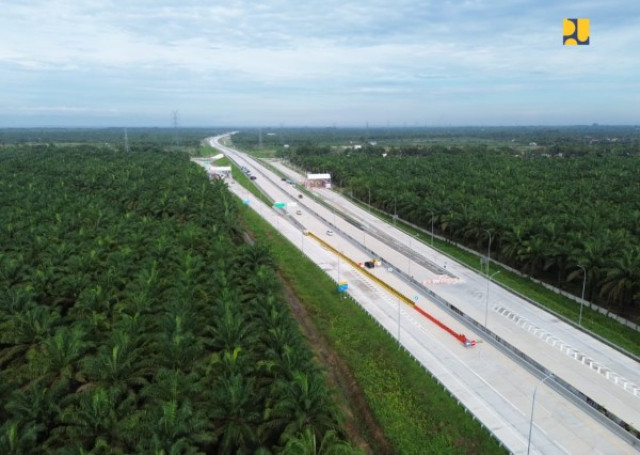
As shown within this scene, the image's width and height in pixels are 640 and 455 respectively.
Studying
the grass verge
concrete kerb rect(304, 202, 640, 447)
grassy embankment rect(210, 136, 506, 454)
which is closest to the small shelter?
concrete kerb rect(304, 202, 640, 447)

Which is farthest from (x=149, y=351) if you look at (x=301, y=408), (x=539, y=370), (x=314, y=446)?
(x=539, y=370)

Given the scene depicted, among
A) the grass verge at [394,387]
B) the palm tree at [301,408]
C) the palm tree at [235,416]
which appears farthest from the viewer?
the grass verge at [394,387]

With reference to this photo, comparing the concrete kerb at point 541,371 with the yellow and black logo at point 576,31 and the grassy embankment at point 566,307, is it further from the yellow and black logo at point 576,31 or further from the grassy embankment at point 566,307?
the yellow and black logo at point 576,31

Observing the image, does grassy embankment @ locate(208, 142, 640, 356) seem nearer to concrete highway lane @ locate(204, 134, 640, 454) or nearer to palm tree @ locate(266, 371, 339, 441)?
concrete highway lane @ locate(204, 134, 640, 454)

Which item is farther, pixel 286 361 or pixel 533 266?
pixel 533 266

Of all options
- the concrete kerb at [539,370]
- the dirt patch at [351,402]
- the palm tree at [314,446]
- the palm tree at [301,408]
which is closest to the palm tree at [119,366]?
the palm tree at [301,408]

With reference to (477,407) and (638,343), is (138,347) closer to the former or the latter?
(477,407)

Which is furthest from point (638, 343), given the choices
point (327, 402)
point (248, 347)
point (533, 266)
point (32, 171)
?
point (32, 171)
